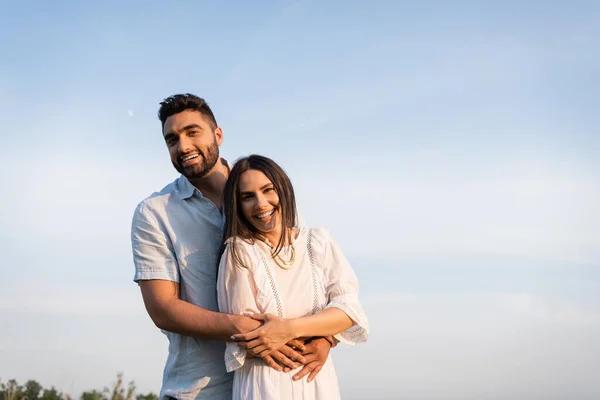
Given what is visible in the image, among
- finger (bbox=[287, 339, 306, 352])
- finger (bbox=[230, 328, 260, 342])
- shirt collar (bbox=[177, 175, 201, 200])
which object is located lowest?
finger (bbox=[287, 339, 306, 352])

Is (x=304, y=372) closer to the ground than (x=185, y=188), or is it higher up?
closer to the ground

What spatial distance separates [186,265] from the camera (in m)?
4.69

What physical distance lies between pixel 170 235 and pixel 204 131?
842mm

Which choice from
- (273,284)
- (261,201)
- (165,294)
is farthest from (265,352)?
(261,201)

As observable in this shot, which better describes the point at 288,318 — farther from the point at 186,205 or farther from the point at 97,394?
the point at 97,394

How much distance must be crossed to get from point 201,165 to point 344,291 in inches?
53.8

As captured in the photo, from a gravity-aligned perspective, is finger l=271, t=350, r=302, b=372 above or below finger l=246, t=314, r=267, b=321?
below

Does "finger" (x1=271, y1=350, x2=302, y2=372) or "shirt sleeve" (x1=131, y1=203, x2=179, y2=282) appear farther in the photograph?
"shirt sleeve" (x1=131, y1=203, x2=179, y2=282)

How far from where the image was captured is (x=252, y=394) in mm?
4242

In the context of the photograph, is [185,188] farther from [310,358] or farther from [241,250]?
[310,358]

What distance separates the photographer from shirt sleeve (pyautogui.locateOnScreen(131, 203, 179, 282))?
15.2 feet

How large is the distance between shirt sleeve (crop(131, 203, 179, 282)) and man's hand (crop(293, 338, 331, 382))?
0.99 metres

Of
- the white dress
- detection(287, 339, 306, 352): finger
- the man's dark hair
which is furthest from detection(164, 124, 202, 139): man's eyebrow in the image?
detection(287, 339, 306, 352): finger

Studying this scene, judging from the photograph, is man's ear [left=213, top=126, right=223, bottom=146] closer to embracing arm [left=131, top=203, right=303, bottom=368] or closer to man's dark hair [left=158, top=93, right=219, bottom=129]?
man's dark hair [left=158, top=93, right=219, bottom=129]
